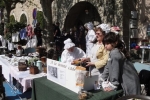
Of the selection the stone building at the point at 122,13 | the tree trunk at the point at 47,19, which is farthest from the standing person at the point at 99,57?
the stone building at the point at 122,13

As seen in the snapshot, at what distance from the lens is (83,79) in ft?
8.42

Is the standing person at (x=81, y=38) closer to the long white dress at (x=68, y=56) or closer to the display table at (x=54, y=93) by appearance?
the long white dress at (x=68, y=56)

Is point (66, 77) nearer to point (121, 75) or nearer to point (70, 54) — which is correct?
point (121, 75)

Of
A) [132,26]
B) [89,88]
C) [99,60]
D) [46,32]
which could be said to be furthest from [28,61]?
[132,26]

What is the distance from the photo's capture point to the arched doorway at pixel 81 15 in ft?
42.6

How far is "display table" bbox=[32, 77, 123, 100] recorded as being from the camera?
99.6 inches

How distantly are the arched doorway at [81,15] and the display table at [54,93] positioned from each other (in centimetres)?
977

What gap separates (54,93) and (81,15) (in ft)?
39.0

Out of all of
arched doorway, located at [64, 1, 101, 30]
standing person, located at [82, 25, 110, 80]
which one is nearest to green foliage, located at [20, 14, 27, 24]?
arched doorway, located at [64, 1, 101, 30]

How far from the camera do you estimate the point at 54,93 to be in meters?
2.81

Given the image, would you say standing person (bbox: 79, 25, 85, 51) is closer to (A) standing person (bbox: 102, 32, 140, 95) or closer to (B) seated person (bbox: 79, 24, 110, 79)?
(B) seated person (bbox: 79, 24, 110, 79)

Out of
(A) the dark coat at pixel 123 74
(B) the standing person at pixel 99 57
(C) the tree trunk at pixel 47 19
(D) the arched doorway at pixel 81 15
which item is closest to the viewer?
(A) the dark coat at pixel 123 74

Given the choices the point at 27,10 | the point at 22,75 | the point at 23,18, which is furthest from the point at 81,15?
the point at 22,75

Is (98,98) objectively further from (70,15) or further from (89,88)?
(70,15)
